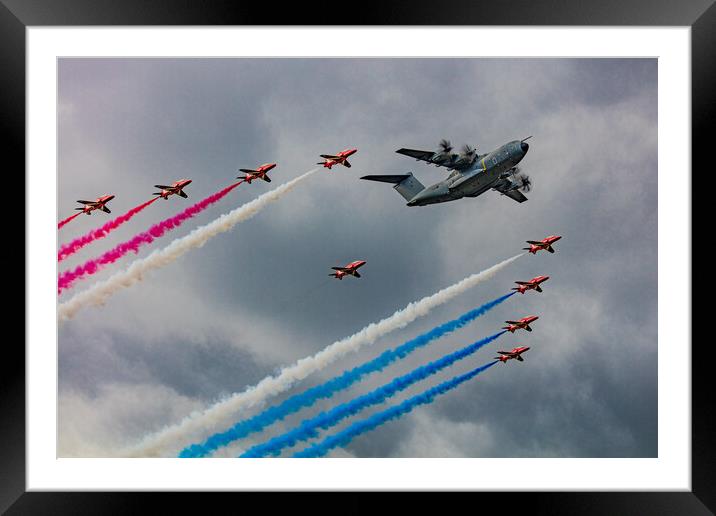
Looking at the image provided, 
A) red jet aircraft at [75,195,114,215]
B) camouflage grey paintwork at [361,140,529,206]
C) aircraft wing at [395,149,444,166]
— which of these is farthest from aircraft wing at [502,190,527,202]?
red jet aircraft at [75,195,114,215]

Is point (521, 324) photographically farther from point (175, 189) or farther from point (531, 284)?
point (175, 189)

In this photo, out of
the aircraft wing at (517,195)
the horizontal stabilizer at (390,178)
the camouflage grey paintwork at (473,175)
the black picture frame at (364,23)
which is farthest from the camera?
the aircraft wing at (517,195)

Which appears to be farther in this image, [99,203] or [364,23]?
[99,203]

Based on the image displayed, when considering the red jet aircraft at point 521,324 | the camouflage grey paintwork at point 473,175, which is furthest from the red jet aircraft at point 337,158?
the red jet aircraft at point 521,324

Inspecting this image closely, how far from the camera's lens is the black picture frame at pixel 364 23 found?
88.0 feet

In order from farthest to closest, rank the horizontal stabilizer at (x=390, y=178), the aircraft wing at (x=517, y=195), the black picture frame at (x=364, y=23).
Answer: the aircraft wing at (x=517, y=195)
the horizontal stabilizer at (x=390, y=178)
the black picture frame at (x=364, y=23)

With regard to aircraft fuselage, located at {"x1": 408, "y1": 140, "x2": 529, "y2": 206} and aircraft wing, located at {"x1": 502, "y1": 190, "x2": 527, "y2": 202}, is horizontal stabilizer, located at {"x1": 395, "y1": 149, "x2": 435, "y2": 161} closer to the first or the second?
aircraft fuselage, located at {"x1": 408, "y1": 140, "x2": 529, "y2": 206}

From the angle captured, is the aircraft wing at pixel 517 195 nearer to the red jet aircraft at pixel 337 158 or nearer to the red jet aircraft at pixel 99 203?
the red jet aircraft at pixel 337 158

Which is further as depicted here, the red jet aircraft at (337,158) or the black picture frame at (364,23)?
the red jet aircraft at (337,158)

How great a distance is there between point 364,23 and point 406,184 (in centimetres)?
2190

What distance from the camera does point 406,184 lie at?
4856 cm

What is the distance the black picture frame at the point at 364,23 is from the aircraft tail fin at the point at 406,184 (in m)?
20.9

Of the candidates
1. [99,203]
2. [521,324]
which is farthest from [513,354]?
[99,203]

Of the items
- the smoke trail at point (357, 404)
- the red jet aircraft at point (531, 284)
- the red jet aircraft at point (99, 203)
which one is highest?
the red jet aircraft at point (99, 203)
